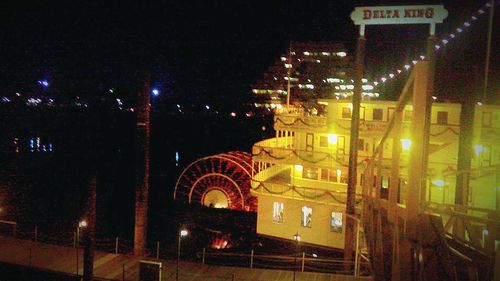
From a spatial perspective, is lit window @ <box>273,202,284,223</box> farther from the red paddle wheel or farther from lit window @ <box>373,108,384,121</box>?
the red paddle wheel

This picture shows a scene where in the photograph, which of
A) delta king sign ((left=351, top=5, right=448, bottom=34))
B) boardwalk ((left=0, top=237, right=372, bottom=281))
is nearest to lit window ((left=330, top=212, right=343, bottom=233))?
boardwalk ((left=0, top=237, right=372, bottom=281))

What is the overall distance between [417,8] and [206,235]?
64.1 feet

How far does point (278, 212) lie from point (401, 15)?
11.1m

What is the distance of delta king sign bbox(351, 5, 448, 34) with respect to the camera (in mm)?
13648

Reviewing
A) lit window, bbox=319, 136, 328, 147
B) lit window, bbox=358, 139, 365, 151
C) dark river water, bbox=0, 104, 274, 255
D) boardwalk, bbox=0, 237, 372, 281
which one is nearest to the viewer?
boardwalk, bbox=0, 237, 372, 281

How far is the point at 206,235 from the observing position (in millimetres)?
28234

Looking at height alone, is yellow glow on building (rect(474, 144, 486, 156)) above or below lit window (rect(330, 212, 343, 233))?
above

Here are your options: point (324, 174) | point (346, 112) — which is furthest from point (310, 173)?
point (346, 112)

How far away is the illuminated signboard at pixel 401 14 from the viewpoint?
13.7 metres

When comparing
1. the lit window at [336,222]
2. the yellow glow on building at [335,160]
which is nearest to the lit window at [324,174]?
the yellow glow on building at [335,160]

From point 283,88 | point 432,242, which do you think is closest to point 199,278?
point 432,242

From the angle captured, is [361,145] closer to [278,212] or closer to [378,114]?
[378,114]

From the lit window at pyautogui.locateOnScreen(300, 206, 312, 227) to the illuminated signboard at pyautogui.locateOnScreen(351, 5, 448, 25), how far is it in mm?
9193

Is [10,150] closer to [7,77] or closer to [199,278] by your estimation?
[199,278]
